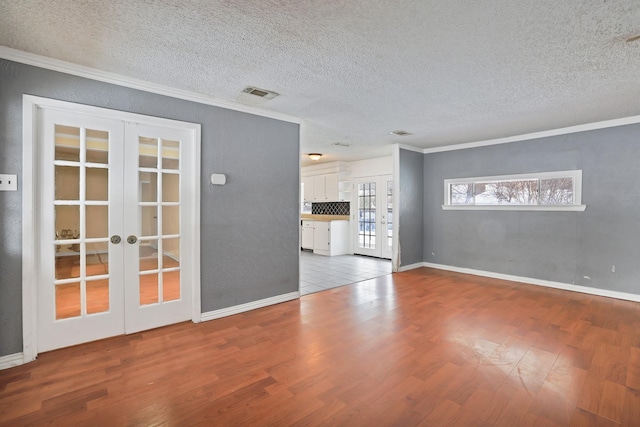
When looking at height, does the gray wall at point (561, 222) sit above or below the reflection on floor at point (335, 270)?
above

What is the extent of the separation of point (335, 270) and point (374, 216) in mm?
2127

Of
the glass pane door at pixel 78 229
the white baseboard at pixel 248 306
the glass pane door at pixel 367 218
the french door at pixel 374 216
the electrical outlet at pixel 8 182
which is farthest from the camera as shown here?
the glass pane door at pixel 367 218

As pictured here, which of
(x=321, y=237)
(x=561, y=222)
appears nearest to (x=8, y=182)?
(x=321, y=237)

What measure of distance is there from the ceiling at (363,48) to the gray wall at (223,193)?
237 mm

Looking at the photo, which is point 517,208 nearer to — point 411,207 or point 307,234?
point 411,207

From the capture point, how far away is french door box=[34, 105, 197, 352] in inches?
102

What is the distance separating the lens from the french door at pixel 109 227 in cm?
259


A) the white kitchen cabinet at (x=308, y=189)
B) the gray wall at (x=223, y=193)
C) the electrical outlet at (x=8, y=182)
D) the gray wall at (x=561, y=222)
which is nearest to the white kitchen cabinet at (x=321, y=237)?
the white kitchen cabinet at (x=308, y=189)

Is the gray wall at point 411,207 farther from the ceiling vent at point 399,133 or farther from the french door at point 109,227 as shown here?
the french door at point 109,227

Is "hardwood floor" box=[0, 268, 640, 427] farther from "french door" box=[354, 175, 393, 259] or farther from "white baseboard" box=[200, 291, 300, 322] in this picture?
"french door" box=[354, 175, 393, 259]

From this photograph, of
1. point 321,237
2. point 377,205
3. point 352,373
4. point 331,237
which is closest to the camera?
point 352,373

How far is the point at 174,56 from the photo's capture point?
246 centimetres

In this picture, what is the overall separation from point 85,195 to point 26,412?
5.39ft

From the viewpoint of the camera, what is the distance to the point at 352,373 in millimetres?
2311
